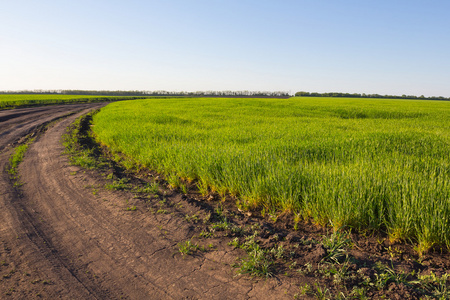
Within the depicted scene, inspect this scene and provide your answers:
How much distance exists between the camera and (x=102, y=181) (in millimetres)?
6816

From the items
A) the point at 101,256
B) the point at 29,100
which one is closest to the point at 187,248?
the point at 101,256

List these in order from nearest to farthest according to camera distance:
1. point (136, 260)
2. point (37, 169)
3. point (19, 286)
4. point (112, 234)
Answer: point (19, 286)
point (136, 260)
point (112, 234)
point (37, 169)

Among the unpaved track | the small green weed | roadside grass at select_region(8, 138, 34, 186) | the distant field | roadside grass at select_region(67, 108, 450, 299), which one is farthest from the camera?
the distant field

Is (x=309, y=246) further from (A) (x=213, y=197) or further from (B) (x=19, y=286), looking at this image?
(B) (x=19, y=286)

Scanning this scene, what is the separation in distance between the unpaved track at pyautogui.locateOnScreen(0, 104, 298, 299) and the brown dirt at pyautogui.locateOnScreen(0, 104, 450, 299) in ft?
0.04

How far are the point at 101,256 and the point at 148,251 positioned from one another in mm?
626

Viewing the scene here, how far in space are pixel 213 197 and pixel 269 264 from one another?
8.51ft

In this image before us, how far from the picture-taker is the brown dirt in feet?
10.00

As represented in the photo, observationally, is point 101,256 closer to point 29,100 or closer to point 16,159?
point 16,159

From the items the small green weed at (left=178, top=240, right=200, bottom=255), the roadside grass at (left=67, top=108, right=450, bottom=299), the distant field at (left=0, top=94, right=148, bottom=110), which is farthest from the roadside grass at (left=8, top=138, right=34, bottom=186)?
the distant field at (left=0, top=94, right=148, bottom=110)

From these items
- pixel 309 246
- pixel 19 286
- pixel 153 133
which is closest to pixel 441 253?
pixel 309 246

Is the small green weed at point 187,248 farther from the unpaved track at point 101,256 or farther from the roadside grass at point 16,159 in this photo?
the roadside grass at point 16,159

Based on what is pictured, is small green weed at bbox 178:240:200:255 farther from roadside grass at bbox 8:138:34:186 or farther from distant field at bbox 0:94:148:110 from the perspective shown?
distant field at bbox 0:94:148:110

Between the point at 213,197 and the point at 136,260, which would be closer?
the point at 136,260
